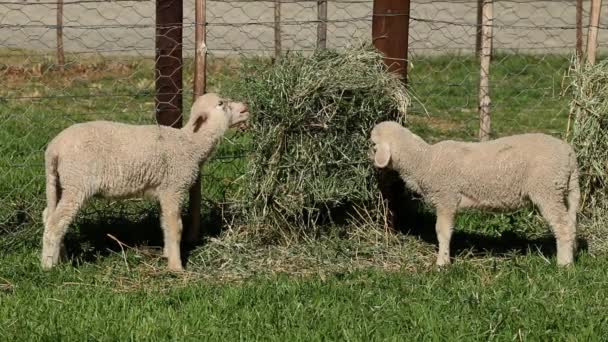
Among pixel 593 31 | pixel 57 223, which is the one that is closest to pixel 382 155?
pixel 57 223

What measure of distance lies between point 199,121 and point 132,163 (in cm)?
70

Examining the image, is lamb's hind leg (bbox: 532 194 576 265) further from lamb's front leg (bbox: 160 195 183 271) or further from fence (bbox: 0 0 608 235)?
lamb's front leg (bbox: 160 195 183 271)

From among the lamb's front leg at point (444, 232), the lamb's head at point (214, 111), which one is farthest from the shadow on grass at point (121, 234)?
the lamb's front leg at point (444, 232)

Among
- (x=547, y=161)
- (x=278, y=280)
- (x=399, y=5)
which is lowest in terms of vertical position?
(x=278, y=280)

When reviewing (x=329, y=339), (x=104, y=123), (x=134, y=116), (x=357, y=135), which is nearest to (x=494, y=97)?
(x=134, y=116)

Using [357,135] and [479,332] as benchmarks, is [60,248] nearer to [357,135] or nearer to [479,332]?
[357,135]

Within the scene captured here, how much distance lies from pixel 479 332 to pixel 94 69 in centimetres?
1158

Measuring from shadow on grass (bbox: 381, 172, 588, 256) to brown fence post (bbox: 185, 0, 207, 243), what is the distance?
1.48m

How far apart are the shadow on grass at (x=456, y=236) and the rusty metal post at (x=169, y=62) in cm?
175

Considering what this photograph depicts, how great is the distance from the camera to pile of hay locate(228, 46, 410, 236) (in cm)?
759

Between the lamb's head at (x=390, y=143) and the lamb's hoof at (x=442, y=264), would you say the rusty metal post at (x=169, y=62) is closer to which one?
the lamb's head at (x=390, y=143)

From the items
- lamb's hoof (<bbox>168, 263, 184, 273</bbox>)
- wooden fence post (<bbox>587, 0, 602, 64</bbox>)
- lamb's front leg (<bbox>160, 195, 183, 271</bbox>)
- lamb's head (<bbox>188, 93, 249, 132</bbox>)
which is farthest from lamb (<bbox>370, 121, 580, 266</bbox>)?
wooden fence post (<bbox>587, 0, 602, 64</bbox>)

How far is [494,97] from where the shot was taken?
1530cm

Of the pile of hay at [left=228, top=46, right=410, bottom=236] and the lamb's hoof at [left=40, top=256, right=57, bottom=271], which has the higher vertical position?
the pile of hay at [left=228, top=46, right=410, bottom=236]
